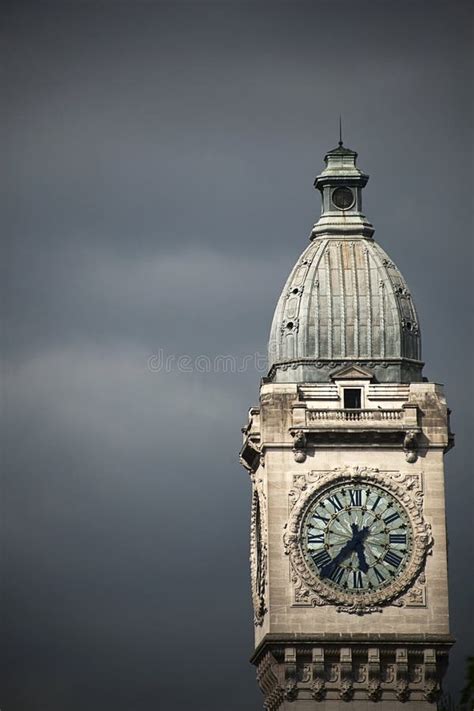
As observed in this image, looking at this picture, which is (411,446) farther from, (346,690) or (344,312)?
(346,690)

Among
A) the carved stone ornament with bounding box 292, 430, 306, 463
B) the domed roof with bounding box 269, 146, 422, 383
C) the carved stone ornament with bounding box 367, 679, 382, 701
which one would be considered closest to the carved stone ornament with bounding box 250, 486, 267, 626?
the carved stone ornament with bounding box 292, 430, 306, 463

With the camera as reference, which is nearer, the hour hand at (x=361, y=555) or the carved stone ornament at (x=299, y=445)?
the hour hand at (x=361, y=555)

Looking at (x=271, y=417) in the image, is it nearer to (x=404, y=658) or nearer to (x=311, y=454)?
(x=311, y=454)

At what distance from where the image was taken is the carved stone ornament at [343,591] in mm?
108625

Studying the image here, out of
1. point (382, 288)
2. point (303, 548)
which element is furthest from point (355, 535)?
point (382, 288)

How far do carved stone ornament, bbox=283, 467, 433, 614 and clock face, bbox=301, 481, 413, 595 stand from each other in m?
0.15

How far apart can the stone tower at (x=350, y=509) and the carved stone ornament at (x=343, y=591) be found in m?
0.03

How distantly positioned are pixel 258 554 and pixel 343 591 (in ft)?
17.0

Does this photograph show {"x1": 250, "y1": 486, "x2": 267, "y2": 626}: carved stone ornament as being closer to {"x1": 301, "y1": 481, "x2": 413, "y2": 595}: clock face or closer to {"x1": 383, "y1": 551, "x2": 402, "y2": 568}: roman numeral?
{"x1": 301, "y1": 481, "x2": 413, "y2": 595}: clock face

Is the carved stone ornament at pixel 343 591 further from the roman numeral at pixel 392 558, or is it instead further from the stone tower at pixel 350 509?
the roman numeral at pixel 392 558

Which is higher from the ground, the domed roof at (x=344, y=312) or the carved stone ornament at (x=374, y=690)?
the domed roof at (x=344, y=312)

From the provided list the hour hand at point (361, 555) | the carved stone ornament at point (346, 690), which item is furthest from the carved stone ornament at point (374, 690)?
the hour hand at point (361, 555)

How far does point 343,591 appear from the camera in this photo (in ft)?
357

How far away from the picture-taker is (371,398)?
111 meters
